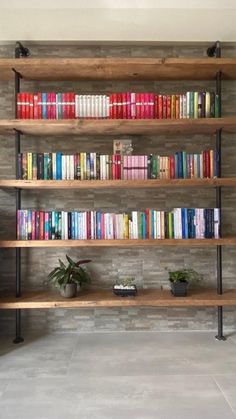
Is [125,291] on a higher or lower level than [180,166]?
lower

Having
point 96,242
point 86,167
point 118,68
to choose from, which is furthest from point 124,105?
point 96,242

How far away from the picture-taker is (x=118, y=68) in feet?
7.73

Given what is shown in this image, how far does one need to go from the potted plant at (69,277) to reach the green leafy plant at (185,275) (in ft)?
2.23

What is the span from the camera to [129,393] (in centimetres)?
172

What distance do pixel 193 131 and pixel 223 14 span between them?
2.77 ft

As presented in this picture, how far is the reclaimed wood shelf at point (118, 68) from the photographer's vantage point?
2.28 meters

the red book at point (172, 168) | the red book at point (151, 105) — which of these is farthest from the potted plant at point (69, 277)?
the red book at point (151, 105)

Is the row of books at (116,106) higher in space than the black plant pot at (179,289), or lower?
higher

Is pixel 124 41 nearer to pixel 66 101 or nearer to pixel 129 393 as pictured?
pixel 66 101

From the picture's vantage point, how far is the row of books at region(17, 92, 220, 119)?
2334 mm

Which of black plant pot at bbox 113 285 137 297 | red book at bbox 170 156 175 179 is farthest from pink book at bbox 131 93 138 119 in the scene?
black plant pot at bbox 113 285 137 297

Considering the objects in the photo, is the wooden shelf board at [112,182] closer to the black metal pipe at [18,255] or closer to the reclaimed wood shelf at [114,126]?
the black metal pipe at [18,255]

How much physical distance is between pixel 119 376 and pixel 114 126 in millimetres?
1707

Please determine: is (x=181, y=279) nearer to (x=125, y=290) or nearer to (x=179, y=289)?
(x=179, y=289)
